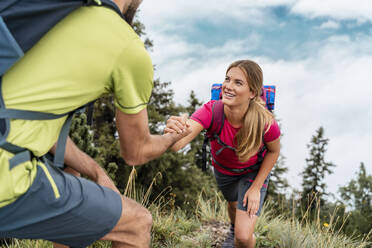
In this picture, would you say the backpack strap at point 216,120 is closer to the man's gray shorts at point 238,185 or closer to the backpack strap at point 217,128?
the backpack strap at point 217,128

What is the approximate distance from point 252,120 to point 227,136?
0.34 m

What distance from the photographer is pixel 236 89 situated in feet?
12.6

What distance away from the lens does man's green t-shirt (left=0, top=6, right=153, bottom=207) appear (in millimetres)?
1524

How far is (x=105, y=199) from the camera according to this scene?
1741mm

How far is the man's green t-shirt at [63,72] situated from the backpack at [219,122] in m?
2.30

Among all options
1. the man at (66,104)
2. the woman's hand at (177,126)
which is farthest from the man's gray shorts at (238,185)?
the man at (66,104)

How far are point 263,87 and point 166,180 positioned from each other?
44.7 ft

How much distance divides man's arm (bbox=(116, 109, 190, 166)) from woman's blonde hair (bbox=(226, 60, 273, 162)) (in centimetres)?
181

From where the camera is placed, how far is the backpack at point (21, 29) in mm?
1477

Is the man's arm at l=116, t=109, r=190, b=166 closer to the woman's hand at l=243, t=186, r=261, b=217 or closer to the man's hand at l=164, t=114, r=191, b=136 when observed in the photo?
the man's hand at l=164, t=114, r=191, b=136

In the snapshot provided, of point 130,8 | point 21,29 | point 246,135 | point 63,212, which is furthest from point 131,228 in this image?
point 246,135

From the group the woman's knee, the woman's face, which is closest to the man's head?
the woman's face

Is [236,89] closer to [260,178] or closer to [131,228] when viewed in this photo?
[260,178]

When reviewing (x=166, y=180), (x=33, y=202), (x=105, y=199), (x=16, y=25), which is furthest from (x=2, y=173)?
(x=166, y=180)
